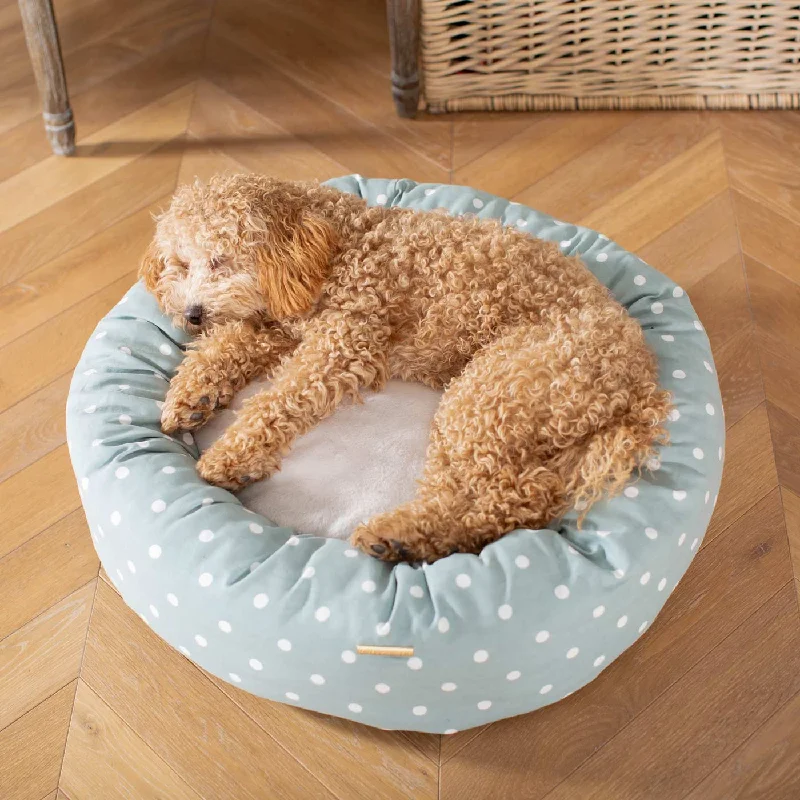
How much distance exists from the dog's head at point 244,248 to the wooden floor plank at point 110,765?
2.36ft

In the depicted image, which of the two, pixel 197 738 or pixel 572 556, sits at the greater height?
pixel 572 556

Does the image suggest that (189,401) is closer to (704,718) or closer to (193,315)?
(193,315)

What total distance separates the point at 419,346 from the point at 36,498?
34.4 inches

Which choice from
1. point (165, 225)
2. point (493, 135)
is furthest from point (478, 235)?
point (493, 135)

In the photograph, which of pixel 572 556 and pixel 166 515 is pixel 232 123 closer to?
pixel 166 515

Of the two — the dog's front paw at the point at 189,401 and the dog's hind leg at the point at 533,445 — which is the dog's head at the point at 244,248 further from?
the dog's hind leg at the point at 533,445

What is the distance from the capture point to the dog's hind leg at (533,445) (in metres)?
1.49

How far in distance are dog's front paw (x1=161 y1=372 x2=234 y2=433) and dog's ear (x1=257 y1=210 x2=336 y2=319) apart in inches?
7.7

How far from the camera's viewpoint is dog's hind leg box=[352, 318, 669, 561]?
4.87 ft

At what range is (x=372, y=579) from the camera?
1.44 meters

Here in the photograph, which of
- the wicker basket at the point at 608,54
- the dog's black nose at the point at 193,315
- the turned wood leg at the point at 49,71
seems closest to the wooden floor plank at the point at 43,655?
the dog's black nose at the point at 193,315

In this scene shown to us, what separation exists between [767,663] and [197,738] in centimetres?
99

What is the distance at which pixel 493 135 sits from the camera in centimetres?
277

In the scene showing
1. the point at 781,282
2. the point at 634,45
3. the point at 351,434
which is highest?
the point at 634,45
